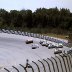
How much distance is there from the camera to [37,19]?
3045cm

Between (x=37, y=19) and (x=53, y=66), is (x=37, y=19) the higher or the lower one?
the higher one

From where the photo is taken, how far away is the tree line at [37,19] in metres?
28.1

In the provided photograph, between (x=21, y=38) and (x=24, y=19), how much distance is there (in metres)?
5.75

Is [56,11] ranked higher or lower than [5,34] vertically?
higher

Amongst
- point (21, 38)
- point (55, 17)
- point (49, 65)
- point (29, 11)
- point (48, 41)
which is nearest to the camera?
point (49, 65)

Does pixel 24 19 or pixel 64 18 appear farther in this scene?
pixel 24 19

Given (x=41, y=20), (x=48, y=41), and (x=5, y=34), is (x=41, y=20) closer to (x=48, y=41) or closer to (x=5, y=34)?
(x=5, y=34)

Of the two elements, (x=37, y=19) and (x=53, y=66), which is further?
(x=37, y=19)

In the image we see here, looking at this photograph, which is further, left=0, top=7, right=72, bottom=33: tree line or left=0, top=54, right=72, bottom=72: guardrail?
left=0, top=7, right=72, bottom=33: tree line

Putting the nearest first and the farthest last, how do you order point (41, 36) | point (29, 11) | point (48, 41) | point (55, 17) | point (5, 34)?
point (48, 41) < point (41, 36) < point (5, 34) < point (55, 17) < point (29, 11)

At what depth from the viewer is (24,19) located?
102ft

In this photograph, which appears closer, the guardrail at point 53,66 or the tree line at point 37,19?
the guardrail at point 53,66

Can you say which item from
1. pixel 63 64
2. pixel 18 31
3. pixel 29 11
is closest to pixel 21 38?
pixel 18 31

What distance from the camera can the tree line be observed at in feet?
92.3
